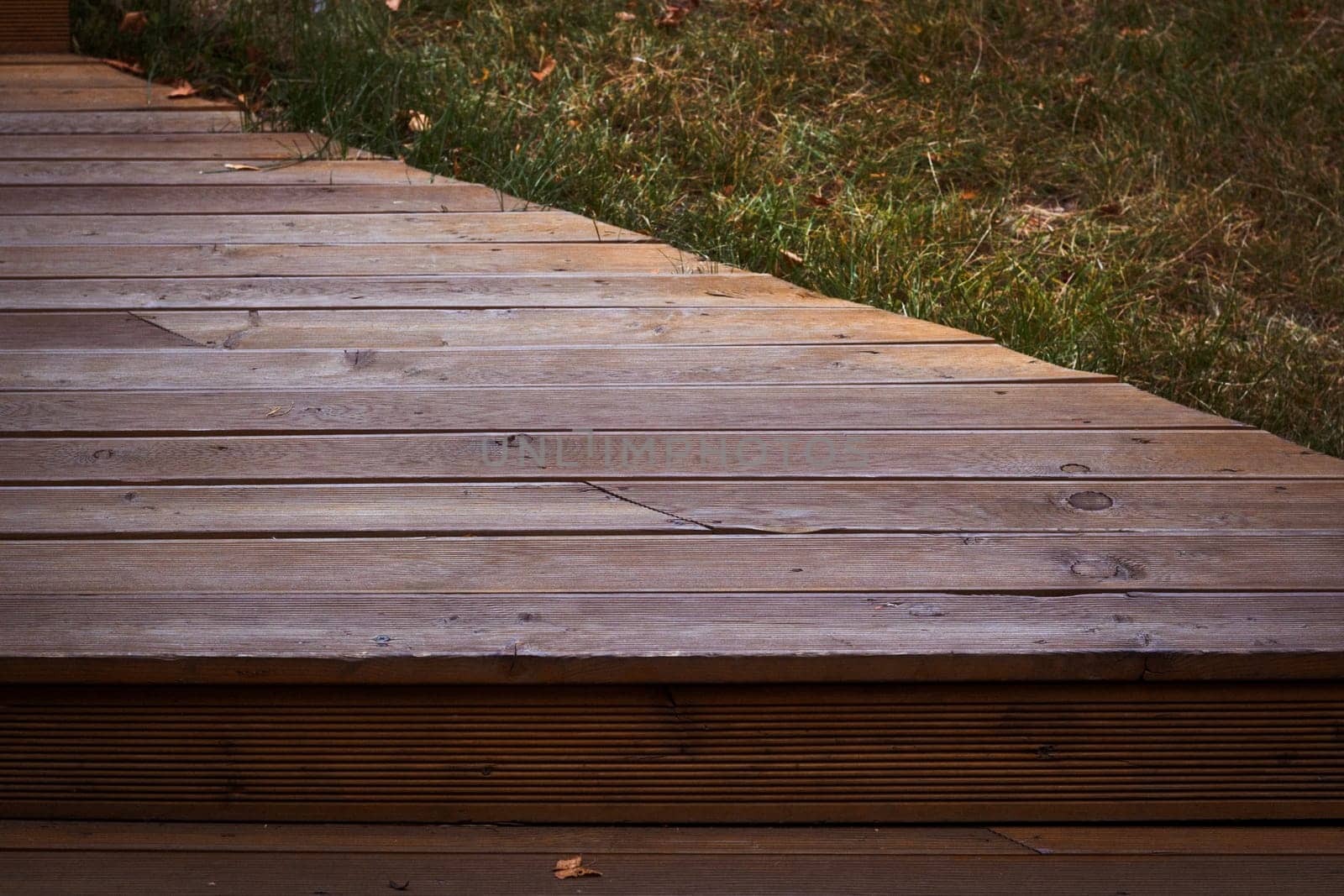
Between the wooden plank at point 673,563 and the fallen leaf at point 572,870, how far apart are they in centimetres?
34

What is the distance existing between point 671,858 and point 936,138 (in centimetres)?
313

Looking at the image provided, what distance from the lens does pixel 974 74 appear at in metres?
4.23

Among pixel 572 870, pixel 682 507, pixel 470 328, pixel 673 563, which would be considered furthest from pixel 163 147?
pixel 572 870

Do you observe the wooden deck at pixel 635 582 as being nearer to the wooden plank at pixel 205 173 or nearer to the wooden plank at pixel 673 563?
the wooden plank at pixel 673 563

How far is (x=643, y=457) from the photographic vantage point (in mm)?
1908

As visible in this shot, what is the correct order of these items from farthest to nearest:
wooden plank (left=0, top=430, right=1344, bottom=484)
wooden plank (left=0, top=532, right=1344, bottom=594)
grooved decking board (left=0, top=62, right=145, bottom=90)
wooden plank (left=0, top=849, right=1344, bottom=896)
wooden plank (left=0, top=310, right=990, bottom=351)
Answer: grooved decking board (left=0, top=62, right=145, bottom=90)
wooden plank (left=0, top=310, right=990, bottom=351)
wooden plank (left=0, top=430, right=1344, bottom=484)
wooden plank (left=0, top=532, right=1344, bottom=594)
wooden plank (left=0, top=849, right=1344, bottom=896)

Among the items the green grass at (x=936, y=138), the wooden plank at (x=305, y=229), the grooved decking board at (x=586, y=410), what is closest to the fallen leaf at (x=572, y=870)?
the grooved decking board at (x=586, y=410)

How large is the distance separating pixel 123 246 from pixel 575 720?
1788 mm

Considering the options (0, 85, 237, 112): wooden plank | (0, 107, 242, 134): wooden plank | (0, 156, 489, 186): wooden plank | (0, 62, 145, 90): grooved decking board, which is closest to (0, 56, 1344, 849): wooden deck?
(0, 156, 489, 186): wooden plank

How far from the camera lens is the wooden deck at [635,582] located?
1457mm

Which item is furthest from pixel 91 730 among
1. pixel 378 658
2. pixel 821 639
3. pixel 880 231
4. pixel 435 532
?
pixel 880 231

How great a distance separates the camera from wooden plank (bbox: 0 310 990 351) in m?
2.27

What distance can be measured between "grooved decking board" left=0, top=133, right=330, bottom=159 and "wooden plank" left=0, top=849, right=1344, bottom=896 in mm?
2212

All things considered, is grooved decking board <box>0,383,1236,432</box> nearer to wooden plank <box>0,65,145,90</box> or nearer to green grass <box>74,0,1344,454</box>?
green grass <box>74,0,1344,454</box>
